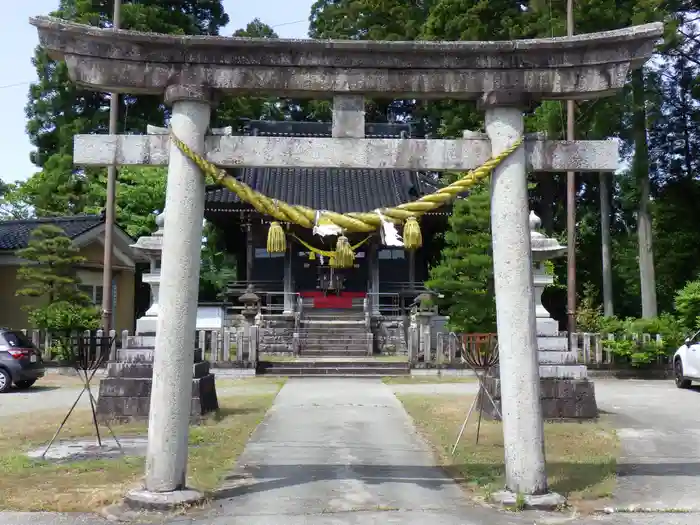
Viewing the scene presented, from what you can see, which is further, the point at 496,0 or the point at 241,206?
the point at 496,0

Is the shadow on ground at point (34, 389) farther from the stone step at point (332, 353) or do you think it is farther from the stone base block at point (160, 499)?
the stone base block at point (160, 499)

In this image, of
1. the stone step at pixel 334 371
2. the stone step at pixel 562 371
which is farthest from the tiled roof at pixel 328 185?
the stone step at pixel 562 371

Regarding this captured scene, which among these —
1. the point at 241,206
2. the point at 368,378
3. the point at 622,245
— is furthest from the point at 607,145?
the point at 622,245

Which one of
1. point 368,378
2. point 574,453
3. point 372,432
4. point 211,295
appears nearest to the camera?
point 574,453

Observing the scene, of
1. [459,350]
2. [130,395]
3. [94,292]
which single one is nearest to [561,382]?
[130,395]

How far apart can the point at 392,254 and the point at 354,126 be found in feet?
70.0

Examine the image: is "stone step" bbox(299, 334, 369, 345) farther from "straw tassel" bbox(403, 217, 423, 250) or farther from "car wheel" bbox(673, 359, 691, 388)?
"straw tassel" bbox(403, 217, 423, 250)

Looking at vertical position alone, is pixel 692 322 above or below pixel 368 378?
above

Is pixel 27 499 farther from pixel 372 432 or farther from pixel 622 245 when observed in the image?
pixel 622 245

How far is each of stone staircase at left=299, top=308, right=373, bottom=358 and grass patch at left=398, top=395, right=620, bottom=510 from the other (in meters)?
10.8

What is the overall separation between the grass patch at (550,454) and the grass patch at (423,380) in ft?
17.7

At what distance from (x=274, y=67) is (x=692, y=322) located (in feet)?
57.8

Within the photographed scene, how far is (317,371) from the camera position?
19891mm

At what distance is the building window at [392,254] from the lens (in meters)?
27.8
